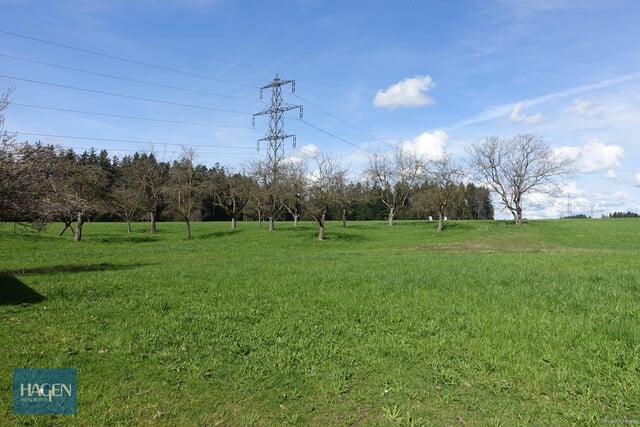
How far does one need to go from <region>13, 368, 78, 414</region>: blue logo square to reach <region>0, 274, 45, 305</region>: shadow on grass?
5.10 meters

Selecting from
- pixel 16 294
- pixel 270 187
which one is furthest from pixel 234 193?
pixel 16 294

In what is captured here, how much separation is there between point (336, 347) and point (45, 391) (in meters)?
4.14

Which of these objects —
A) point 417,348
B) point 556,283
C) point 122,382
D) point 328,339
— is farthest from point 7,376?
point 556,283

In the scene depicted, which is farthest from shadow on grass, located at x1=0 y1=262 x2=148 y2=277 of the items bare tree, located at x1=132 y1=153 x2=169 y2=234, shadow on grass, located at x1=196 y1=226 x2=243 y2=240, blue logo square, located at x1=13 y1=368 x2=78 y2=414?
bare tree, located at x1=132 y1=153 x2=169 y2=234

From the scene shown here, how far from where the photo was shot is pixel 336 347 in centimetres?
661

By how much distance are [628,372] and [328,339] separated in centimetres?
443

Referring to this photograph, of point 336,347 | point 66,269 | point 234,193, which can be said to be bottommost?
point 66,269

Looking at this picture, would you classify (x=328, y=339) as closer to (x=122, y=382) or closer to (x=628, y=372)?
(x=122, y=382)

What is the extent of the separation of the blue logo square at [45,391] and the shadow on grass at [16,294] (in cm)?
510

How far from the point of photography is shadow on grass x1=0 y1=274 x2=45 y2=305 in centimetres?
970

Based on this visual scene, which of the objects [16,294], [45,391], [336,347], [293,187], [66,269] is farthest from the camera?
[293,187]

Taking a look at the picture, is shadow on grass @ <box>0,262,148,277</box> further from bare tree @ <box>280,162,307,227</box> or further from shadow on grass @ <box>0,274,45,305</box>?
bare tree @ <box>280,162,307,227</box>

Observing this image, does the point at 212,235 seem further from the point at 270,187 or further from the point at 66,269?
the point at 66,269

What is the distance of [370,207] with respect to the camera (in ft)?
364
